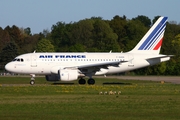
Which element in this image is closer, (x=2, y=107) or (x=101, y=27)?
(x=2, y=107)

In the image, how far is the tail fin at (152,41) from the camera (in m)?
59.2

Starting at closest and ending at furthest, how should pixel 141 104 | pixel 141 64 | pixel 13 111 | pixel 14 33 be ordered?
1. pixel 13 111
2. pixel 141 104
3. pixel 141 64
4. pixel 14 33

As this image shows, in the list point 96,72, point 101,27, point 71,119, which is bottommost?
point 71,119

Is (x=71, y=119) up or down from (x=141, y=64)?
down

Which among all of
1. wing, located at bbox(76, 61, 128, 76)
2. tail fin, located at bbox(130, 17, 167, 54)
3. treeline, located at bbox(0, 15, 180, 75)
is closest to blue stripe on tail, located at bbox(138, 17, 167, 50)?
tail fin, located at bbox(130, 17, 167, 54)

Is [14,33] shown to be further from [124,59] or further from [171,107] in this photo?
[171,107]

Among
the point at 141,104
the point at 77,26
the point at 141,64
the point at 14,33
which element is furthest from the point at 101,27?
the point at 141,104

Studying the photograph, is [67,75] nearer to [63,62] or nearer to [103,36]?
A: [63,62]

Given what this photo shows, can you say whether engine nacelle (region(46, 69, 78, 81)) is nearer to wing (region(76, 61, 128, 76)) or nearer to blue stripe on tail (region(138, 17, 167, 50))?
wing (region(76, 61, 128, 76))

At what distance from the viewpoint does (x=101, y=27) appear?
141 m

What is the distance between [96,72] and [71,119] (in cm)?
3269

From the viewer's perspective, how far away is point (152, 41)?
196 feet

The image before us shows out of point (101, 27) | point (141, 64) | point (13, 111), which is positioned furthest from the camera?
point (101, 27)

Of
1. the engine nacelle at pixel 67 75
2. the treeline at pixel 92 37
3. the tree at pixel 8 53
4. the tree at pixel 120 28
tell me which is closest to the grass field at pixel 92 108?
the engine nacelle at pixel 67 75
